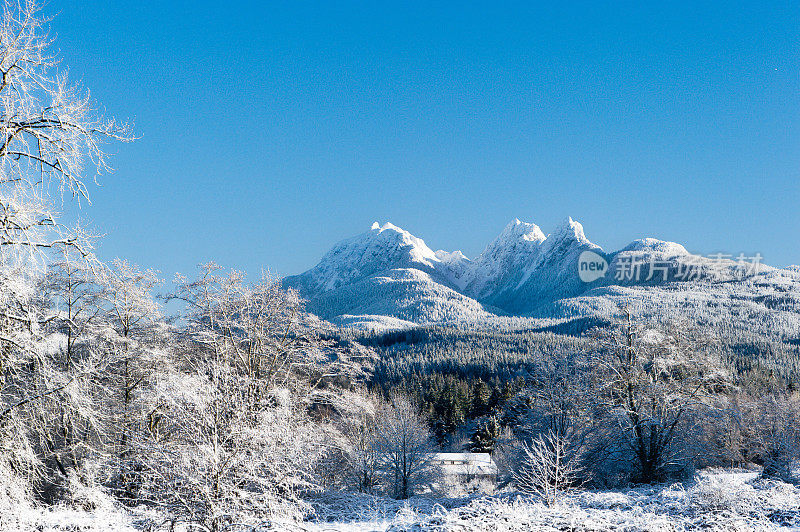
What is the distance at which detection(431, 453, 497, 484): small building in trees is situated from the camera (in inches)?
1764

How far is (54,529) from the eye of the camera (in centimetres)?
1097

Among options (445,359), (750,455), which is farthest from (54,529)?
(445,359)

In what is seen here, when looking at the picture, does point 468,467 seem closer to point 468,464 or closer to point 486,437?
point 468,464

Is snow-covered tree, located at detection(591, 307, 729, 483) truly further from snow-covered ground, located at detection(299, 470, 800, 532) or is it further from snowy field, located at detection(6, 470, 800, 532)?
snowy field, located at detection(6, 470, 800, 532)

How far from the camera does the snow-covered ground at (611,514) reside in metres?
12.5

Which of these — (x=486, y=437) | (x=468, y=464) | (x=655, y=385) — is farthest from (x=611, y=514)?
(x=486, y=437)

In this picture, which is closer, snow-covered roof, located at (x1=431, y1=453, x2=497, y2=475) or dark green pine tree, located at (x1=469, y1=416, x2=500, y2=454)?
snow-covered roof, located at (x1=431, y1=453, x2=497, y2=475)

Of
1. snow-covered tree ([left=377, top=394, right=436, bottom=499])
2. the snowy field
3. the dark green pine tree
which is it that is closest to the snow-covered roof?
the dark green pine tree

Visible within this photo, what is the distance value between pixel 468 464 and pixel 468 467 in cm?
89

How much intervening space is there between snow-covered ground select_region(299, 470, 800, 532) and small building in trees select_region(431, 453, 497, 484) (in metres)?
27.6

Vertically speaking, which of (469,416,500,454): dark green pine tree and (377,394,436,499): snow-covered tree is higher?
(377,394,436,499): snow-covered tree

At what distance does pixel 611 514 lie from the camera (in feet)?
45.6

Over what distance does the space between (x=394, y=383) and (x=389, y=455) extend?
216 ft

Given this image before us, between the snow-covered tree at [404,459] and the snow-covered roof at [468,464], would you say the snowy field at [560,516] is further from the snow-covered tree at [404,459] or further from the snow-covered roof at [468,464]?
the snow-covered roof at [468,464]
